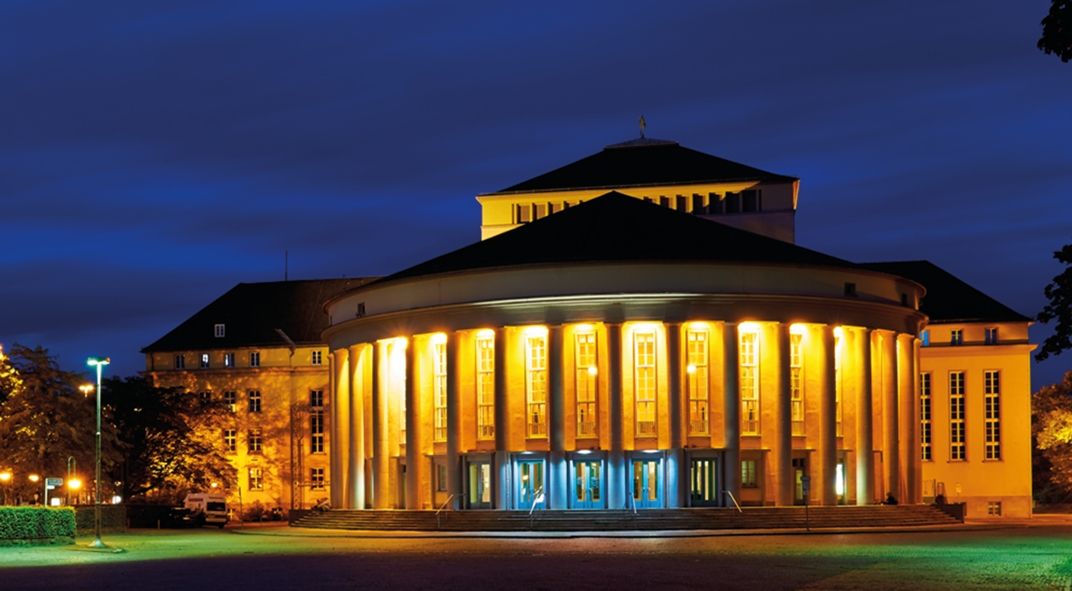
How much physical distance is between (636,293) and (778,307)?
699cm

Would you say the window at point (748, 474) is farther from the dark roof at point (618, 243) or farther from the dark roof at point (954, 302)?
the dark roof at point (954, 302)

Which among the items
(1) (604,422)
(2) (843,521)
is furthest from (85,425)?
(2) (843,521)

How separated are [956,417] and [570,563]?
6562cm

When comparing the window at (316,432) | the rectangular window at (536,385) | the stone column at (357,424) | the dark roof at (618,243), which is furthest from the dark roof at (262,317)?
the rectangular window at (536,385)

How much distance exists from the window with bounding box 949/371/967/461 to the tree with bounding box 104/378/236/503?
4925 cm

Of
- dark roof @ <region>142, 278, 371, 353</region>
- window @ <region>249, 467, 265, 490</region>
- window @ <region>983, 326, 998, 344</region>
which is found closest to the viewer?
window @ <region>983, 326, 998, 344</region>

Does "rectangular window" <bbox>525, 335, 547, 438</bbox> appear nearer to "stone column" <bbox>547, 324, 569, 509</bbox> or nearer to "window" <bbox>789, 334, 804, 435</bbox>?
"stone column" <bbox>547, 324, 569, 509</bbox>

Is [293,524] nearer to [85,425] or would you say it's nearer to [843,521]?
[85,425]

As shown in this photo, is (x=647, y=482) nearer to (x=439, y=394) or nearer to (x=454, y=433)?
(x=454, y=433)

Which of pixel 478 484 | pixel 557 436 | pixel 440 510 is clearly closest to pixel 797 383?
pixel 557 436

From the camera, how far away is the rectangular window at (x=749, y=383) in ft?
254

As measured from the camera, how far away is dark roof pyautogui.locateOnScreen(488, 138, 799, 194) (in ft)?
341

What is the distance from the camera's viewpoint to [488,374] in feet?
262

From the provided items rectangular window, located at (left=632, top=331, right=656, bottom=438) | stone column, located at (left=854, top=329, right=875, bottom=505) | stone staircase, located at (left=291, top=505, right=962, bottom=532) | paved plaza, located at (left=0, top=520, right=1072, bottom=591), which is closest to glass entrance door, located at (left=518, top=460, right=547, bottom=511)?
stone staircase, located at (left=291, top=505, right=962, bottom=532)
